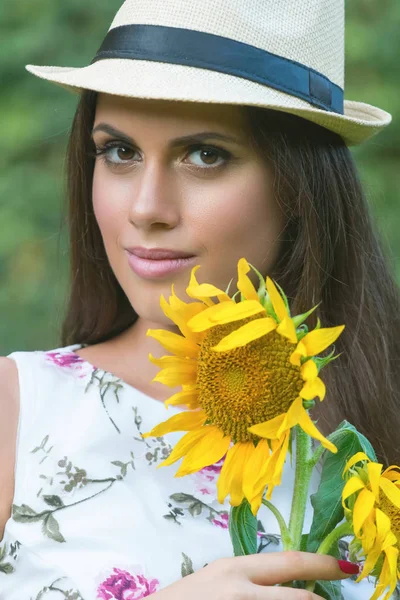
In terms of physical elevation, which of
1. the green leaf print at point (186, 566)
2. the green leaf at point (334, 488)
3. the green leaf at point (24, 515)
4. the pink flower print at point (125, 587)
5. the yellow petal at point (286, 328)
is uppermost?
the yellow petal at point (286, 328)

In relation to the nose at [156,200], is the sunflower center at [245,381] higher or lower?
lower

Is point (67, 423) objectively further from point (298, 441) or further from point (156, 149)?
point (298, 441)

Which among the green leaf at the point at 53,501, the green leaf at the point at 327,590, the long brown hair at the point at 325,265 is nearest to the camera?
the green leaf at the point at 327,590

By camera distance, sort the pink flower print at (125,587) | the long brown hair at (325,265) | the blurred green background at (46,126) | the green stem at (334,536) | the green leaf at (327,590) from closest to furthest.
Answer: the green stem at (334,536) < the green leaf at (327,590) < the pink flower print at (125,587) < the long brown hair at (325,265) < the blurred green background at (46,126)

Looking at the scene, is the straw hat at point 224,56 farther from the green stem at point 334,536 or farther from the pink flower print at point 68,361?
the green stem at point 334,536

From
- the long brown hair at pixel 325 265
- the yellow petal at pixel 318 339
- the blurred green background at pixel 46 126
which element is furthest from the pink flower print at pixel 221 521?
the blurred green background at pixel 46 126

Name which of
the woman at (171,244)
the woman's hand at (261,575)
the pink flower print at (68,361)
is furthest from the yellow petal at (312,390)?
the pink flower print at (68,361)

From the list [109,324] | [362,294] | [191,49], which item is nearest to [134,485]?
[109,324]

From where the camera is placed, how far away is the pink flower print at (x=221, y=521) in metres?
1.74

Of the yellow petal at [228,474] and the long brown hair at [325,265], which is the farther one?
the long brown hair at [325,265]

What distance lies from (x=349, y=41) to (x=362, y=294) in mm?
2156

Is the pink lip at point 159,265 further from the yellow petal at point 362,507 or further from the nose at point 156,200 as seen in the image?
the yellow petal at point 362,507

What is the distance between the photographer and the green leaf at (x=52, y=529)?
5.51 feet

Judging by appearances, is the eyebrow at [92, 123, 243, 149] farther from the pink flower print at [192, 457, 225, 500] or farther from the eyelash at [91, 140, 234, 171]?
the pink flower print at [192, 457, 225, 500]
